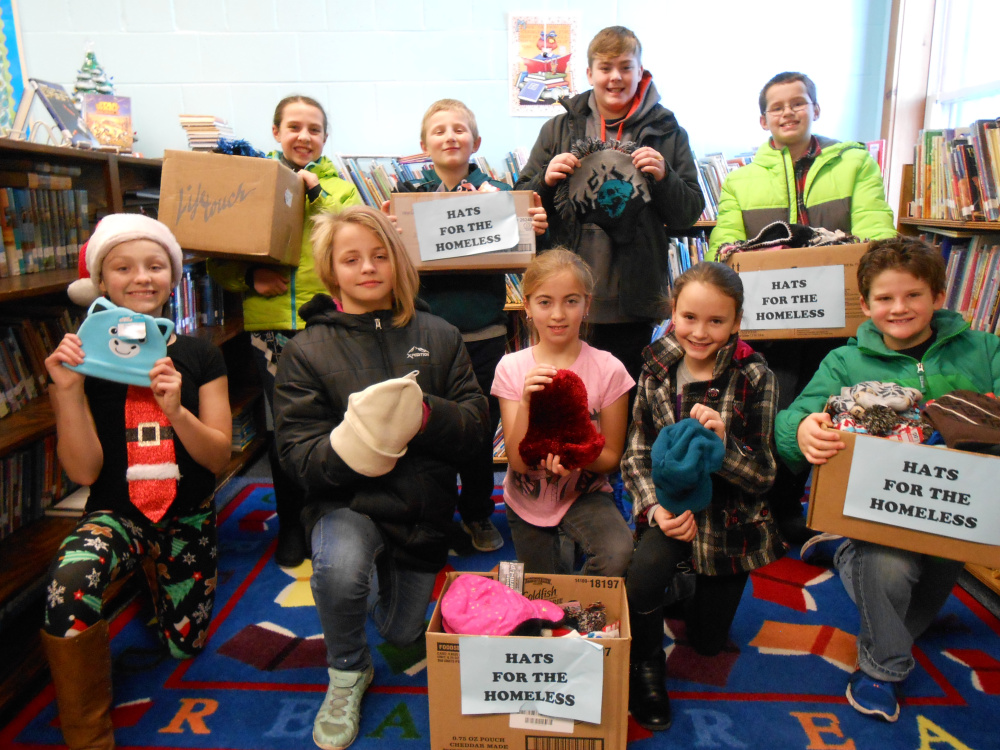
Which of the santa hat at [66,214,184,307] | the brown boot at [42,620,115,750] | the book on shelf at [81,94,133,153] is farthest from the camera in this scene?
the book on shelf at [81,94,133,153]

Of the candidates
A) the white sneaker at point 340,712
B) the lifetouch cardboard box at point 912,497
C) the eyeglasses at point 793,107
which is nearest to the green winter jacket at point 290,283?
the white sneaker at point 340,712

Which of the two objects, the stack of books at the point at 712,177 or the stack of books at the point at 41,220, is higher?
the stack of books at the point at 712,177

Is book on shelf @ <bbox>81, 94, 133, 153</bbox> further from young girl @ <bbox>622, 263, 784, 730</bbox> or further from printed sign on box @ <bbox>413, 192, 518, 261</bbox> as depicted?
young girl @ <bbox>622, 263, 784, 730</bbox>

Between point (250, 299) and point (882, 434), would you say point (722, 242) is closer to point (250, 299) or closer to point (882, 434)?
point (882, 434)

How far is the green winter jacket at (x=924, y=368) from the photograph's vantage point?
62.3 inches

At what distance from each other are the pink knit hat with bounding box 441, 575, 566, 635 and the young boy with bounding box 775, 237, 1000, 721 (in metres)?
0.68

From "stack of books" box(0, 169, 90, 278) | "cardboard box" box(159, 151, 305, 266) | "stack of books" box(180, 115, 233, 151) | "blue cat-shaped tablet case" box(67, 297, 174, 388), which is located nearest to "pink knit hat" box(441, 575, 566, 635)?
"blue cat-shaped tablet case" box(67, 297, 174, 388)

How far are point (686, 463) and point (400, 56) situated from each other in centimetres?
253

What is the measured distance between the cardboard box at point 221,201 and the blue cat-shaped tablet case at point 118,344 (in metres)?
0.40

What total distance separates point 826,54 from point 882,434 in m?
2.44

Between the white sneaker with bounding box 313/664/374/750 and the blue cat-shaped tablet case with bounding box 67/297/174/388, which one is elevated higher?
the blue cat-shaped tablet case with bounding box 67/297/174/388

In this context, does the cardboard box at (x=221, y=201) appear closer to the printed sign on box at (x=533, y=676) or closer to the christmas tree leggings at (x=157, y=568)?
the christmas tree leggings at (x=157, y=568)

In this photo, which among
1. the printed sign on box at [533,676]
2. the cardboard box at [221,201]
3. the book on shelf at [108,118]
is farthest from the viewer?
the book on shelf at [108,118]

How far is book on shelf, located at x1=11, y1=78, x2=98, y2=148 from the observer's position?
241 centimetres
